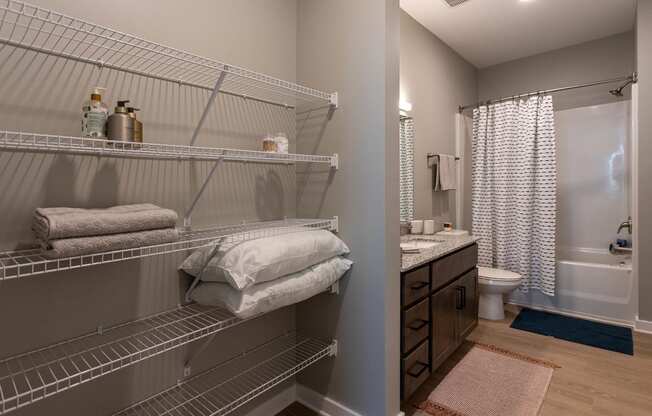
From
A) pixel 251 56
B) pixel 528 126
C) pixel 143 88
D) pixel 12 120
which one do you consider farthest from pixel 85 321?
pixel 528 126

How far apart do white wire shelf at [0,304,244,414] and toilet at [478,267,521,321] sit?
2.40 metres

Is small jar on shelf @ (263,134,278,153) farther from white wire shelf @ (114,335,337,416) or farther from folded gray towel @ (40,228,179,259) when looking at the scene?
white wire shelf @ (114,335,337,416)

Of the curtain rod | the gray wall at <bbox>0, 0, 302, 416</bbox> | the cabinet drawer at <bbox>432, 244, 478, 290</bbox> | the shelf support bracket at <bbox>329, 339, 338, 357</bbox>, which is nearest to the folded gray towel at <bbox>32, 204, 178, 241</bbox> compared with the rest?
the gray wall at <bbox>0, 0, 302, 416</bbox>

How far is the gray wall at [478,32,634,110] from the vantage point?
3.27 m

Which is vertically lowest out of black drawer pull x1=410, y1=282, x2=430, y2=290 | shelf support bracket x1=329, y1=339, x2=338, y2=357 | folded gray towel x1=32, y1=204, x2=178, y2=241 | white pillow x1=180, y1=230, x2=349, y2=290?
shelf support bracket x1=329, y1=339, x2=338, y2=357

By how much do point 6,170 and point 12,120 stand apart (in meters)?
0.15

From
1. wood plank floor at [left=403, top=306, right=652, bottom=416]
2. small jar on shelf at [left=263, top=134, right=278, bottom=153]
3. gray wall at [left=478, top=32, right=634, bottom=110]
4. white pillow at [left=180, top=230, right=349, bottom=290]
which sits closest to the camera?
white pillow at [left=180, top=230, right=349, bottom=290]

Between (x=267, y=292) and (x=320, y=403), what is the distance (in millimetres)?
923

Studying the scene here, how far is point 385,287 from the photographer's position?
5.29ft

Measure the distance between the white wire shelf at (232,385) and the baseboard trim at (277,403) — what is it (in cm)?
16

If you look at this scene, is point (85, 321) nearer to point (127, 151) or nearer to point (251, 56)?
point (127, 151)

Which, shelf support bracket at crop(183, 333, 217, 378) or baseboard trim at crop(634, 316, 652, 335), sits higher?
shelf support bracket at crop(183, 333, 217, 378)

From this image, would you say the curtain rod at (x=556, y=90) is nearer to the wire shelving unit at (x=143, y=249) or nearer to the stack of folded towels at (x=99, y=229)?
the wire shelving unit at (x=143, y=249)

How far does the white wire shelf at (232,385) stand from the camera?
1.37 meters
